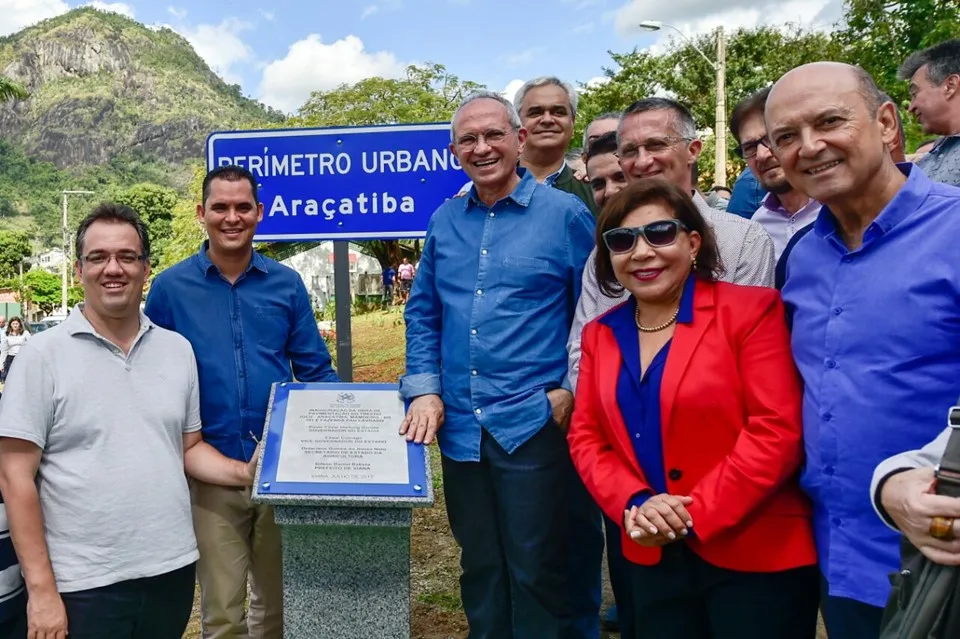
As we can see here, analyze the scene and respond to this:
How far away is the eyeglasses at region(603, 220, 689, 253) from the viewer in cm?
227

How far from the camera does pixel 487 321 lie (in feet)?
Result: 9.27

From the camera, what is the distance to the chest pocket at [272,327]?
3.16m

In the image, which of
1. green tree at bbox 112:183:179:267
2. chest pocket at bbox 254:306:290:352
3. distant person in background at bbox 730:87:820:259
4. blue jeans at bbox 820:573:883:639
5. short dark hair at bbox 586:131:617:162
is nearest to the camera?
blue jeans at bbox 820:573:883:639

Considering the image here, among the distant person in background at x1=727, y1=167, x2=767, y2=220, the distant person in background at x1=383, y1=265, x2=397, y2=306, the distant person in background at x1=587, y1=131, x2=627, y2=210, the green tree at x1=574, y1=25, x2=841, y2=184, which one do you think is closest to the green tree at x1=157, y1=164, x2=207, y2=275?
the distant person in background at x1=383, y1=265, x2=397, y2=306

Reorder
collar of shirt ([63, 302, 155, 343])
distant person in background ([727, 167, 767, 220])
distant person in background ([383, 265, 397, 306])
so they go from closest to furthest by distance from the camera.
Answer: collar of shirt ([63, 302, 155, 343]) < distant person in background ([727, 167, 767, 220]) < distant person in background ([383, 265, 397, 306])

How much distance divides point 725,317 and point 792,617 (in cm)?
86

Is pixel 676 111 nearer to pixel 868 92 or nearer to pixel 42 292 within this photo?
pixel 868 92

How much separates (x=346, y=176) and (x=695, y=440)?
7.32 feet

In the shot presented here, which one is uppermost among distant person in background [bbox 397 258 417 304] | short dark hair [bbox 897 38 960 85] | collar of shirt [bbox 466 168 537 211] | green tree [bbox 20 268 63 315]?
green tree [bbox 20 268 63 315]

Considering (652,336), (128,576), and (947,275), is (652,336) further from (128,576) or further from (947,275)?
(128,576)

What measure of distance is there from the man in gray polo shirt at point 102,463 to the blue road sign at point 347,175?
3.49 ft

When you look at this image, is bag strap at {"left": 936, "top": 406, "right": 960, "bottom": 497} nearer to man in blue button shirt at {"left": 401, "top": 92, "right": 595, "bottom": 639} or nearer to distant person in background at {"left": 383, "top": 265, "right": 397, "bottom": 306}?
man in blue button shirt at {"left": 401, "top": 92, "right": 595, "bottom": 639}

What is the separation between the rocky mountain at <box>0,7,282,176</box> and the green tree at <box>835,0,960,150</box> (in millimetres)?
141597

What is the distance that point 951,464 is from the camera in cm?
135
